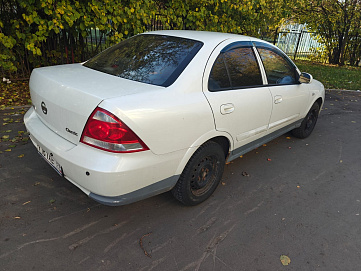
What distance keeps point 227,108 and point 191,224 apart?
3.76 ft

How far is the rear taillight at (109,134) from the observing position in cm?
191

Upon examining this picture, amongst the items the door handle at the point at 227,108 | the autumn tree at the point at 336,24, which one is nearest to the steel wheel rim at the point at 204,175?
the door handle at the point at 227,108

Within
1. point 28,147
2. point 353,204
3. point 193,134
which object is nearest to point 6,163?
point 28,147

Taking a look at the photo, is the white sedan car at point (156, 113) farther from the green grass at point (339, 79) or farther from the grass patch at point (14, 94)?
the green grass at point (339, 79)

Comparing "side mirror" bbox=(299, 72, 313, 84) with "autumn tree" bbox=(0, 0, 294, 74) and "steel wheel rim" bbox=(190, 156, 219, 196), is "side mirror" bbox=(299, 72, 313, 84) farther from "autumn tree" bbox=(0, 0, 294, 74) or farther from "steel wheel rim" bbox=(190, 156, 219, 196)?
"autumn tree" bbox=(0, 0, 294, 74)

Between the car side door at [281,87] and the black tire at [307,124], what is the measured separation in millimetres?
565

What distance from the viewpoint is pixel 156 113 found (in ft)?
6.74

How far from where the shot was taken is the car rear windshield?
241 centimetres

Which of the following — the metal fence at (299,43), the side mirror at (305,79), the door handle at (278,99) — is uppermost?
the side mirror at (305,79)

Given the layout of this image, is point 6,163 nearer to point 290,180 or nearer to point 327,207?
point 290,180

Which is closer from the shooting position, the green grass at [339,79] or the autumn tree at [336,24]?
the green grass at [339,79]

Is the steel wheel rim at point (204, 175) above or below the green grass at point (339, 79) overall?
above

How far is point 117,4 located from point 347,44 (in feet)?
44.3

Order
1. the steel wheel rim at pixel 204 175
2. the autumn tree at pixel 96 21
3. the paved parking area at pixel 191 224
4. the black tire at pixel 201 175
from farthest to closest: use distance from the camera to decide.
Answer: the autumn tree at pixel 96 21 < the steel wheel rim at pixel 204 175 < the black tire at pixel 201 175 < the paved parking area at pixel 191 224
